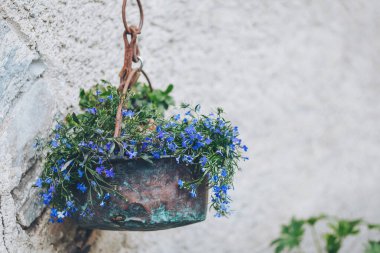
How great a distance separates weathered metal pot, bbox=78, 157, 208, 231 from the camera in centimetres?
153

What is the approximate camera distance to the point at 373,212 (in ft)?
10.8

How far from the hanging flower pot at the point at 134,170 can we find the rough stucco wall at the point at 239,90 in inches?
6.7

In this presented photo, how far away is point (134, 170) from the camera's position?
1539mm

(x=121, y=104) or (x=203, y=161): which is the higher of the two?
(x=121, y=104)

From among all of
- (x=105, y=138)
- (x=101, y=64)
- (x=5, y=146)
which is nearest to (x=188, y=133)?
(x=105, y=138)

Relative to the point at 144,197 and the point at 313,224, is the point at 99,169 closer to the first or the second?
the point at 144,197

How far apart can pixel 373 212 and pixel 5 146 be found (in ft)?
7.91

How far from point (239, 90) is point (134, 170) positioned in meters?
1.20

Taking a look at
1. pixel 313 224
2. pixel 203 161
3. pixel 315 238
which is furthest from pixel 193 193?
pixel 315 238

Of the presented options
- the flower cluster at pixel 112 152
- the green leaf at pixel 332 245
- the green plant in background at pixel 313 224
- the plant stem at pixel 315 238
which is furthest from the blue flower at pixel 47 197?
the plant stem at pixel 315 238

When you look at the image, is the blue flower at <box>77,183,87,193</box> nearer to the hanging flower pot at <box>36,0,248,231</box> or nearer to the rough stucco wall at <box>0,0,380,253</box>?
the hanging flower pot at <box>36,0,248,231</box>

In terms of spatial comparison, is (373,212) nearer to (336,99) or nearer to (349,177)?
(349,177)

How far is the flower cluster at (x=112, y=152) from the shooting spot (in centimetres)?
153

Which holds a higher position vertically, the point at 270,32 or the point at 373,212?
the point at 270,32
